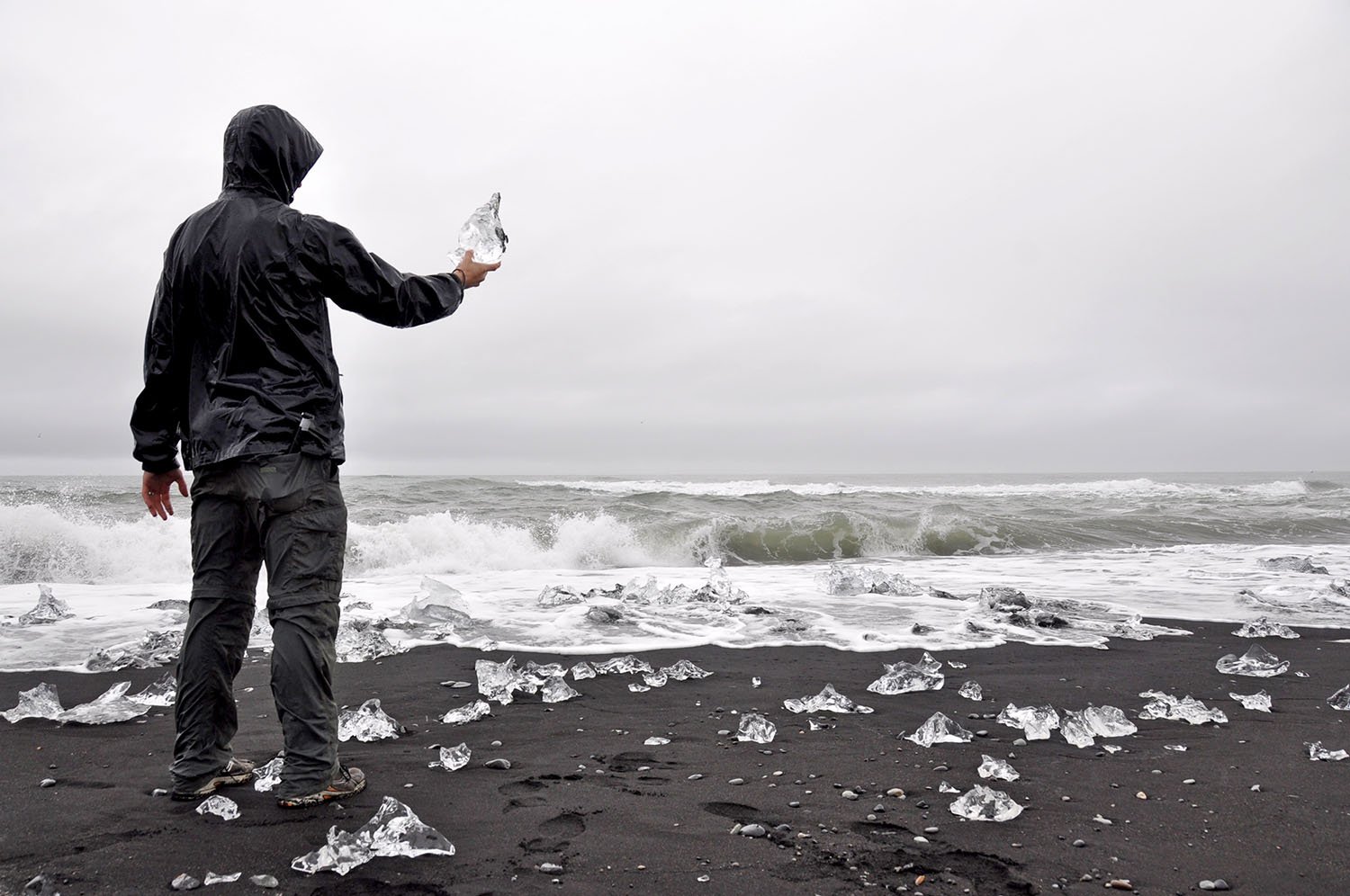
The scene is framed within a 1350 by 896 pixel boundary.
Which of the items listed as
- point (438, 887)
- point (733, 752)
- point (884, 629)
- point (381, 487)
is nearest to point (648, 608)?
point (884, 629)

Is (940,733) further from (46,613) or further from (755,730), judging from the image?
(46,613)

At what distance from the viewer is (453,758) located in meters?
2.68

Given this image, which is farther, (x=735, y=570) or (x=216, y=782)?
(x=735, y=570)

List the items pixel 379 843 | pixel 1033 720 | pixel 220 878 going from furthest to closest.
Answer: pixel 1033 720 < pixel 379 843 < pixel 220 878

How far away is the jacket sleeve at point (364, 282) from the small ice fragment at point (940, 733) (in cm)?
228

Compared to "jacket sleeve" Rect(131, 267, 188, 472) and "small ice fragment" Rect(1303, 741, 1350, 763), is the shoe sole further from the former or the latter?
"small ice fragment" Rect(1303, 741, 1350, 763)

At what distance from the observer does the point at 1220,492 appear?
89.4 ft

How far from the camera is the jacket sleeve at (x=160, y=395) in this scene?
2.39 m

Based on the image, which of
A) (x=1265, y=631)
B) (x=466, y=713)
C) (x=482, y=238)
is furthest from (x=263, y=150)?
(x=1265, y=631)

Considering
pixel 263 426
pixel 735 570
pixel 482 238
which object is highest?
pixel 482 238

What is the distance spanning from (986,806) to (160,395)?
9.19ft

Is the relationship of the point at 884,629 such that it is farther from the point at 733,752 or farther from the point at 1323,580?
the point at 1323,580

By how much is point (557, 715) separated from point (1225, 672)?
348 cm

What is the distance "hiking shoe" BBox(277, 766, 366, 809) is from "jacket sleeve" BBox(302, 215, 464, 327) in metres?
1.42
